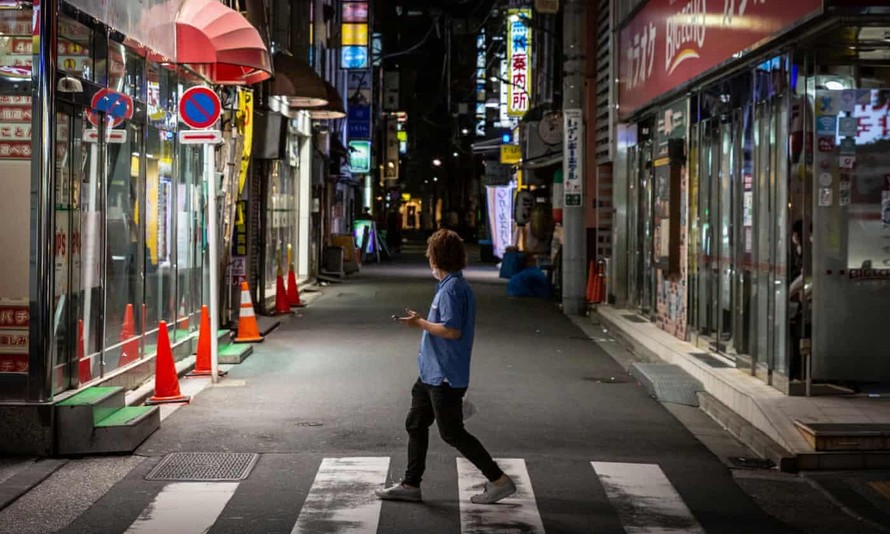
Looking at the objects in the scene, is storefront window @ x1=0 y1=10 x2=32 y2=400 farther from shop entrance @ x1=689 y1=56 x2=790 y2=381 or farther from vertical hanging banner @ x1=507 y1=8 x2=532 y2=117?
vertical hanging banner @ x1=507 y1=8 x2=532 y2=117

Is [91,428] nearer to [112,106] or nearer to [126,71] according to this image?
[112,106]

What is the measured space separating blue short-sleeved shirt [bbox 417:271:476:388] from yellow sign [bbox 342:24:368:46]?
3598 centimetres

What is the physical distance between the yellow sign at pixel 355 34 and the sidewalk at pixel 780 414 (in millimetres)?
31191

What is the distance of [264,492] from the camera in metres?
8.08

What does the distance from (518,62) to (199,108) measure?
85.3 ft

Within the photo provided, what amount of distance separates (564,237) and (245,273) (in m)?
6.75

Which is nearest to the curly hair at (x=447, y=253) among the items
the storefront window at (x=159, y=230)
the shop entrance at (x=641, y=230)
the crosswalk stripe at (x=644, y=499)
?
the crosswalk stripe at (x=644, y=499)

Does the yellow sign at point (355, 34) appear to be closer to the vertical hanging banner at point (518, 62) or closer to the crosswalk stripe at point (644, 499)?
the vertical hanging banner at point (518, 62)

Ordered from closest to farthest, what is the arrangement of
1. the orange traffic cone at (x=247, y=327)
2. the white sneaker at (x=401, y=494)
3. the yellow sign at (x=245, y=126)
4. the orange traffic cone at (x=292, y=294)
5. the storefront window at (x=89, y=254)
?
the white sneaker at (x=401, y=494), the storefront window at (x=89, y=254), the orange traffic cone at (x=247, y=327), the yellow sign at (x=245, y=126), the orange traffic cone at (x=292, y=294)

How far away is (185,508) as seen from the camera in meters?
7.63

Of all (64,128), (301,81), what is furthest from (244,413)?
(301,81)

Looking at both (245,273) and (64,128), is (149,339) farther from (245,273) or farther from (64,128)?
(245,273)

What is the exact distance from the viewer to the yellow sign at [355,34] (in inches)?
1679

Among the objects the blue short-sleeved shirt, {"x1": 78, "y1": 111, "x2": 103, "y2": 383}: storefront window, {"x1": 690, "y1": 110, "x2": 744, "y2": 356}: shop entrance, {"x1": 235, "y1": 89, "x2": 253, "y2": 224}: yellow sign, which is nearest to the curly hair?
the blue short-sleeved shirt
